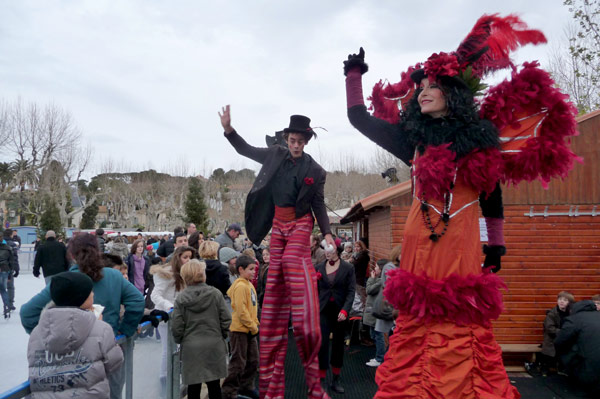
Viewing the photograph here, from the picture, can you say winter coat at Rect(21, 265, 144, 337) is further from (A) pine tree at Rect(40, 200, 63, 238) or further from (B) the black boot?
(A) pine tree at Rect(40, 200, 63, 238)

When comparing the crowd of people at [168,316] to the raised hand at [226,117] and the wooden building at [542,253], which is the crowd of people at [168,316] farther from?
the wooden building at [542,253]

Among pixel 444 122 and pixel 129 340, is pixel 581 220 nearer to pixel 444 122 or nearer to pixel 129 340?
pixel 444 122

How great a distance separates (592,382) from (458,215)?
4472 mm

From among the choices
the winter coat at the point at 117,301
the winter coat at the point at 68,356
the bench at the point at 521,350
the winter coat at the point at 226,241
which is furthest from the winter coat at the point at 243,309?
the bench at the point at 521,350

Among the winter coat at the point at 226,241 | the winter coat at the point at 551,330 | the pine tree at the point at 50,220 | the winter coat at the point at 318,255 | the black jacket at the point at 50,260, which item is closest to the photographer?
the winter coat at the point at 551,330

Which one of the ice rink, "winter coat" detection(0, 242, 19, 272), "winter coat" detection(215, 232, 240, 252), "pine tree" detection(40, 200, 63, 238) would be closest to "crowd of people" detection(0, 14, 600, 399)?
the ice rink

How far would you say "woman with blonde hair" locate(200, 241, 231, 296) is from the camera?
5.26 meters

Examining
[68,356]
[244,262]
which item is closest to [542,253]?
[244,262]

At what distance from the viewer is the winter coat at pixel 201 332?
12.9ft

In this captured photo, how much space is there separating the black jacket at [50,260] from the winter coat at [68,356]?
736 centimetres

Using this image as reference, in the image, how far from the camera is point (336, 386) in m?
5.27

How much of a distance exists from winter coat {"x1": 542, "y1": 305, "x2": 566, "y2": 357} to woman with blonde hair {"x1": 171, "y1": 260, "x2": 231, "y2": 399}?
4667 mm

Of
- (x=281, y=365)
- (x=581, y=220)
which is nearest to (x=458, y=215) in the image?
(x=281, y=365)

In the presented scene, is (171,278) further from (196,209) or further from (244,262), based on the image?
(196,209)
